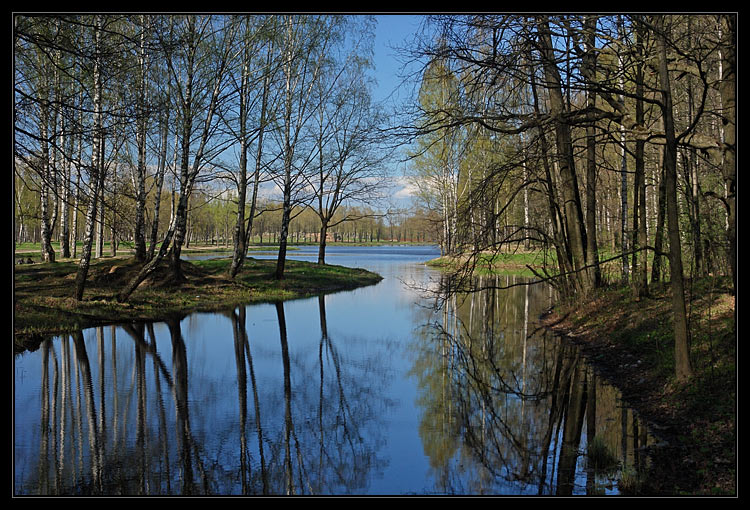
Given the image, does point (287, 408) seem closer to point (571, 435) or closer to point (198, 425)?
point (198, 425)

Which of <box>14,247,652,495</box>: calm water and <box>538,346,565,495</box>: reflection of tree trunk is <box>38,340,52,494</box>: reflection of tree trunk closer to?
<box>14,247,652,495</box>: calm water

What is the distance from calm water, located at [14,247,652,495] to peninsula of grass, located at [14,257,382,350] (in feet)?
3.72

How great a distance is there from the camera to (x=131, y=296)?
1730 cm

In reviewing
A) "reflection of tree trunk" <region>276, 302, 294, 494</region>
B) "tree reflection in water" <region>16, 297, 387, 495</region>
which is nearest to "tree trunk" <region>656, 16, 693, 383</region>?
"tree reflection in water" <region>16, 297, 387, 495</region>

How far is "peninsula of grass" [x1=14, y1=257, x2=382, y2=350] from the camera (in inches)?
529

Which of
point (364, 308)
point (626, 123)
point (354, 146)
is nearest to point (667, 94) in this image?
point (626, 123)

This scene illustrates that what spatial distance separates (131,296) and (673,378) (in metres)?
15.0

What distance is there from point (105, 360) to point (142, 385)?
2049 millimetres

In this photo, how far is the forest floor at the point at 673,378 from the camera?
5.11 meters

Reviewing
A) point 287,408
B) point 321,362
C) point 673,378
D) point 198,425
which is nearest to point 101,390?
point 198,425

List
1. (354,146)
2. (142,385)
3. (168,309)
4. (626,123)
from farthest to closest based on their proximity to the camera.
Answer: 1. (354,146)
2. (168,309)
3. (142,385)
4. (626,123)

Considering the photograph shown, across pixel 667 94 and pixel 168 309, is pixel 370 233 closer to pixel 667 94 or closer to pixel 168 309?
pixel 168 309

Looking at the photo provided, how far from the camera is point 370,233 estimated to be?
154 metres

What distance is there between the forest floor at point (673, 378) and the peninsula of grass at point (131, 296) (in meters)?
11.0
